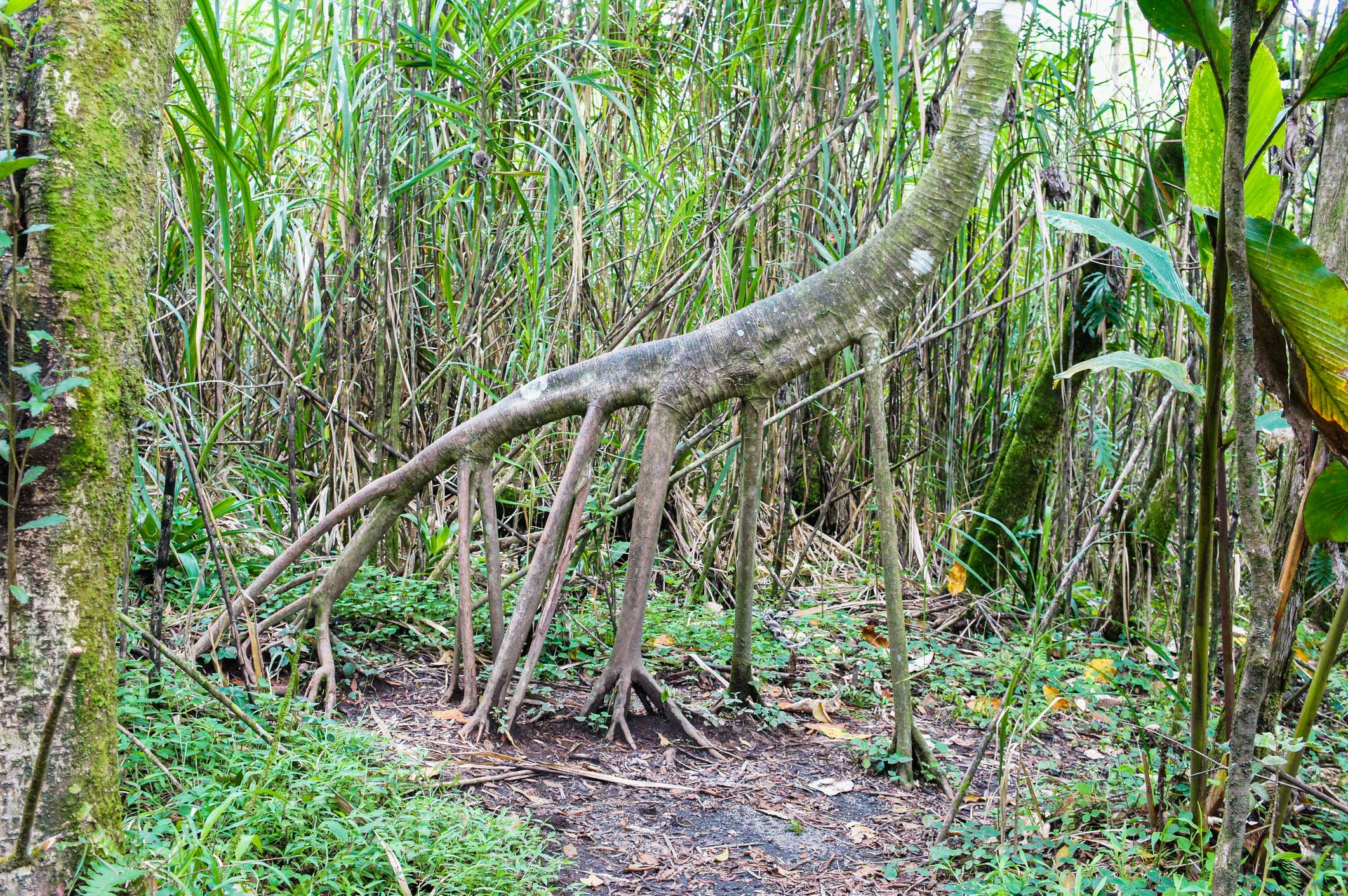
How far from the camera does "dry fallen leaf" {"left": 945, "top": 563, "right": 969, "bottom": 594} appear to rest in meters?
4.42

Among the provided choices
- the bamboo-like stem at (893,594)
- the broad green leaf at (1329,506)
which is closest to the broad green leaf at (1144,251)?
the broad green leaf at (1329,506)

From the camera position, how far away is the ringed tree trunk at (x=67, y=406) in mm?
1382

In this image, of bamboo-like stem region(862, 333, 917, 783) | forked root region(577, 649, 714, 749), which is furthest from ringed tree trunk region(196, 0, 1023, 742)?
bamboo-like stem region(862, 333, 917, 783)

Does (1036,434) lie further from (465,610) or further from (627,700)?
(465,610)

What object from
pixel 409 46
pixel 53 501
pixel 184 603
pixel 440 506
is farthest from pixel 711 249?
pixel 53 501

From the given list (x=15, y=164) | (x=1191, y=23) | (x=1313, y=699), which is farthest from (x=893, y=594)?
(x=15, y=164)

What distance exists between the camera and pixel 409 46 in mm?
3236

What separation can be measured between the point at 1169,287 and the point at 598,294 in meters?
2.89

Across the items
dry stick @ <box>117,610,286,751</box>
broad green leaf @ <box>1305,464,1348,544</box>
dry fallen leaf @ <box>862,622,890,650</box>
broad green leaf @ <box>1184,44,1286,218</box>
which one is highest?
broad green leaf @ <box>1184,44,1286,218</box>

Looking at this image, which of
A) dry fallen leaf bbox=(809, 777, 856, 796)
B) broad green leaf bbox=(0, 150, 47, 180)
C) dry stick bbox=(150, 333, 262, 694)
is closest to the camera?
broad green leaf bbox=(0, 150, 47, 180)

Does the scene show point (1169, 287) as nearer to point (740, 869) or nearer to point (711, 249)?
point (740, 869)

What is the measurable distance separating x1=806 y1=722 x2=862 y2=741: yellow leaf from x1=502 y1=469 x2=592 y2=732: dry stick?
917 millimetres

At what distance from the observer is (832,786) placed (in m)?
2.62

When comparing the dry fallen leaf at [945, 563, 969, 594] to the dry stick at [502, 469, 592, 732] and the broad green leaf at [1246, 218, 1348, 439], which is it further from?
the broad green leaf at [1246, 218, 1348, 439]
